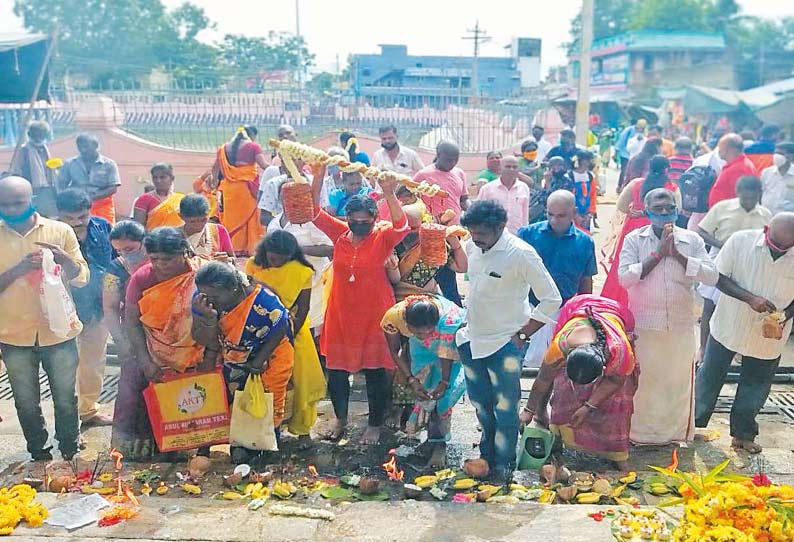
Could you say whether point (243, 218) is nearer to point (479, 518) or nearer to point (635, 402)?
point (635, 402)

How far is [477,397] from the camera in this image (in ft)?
14.9

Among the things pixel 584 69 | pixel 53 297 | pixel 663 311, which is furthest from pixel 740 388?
pixel 584 69

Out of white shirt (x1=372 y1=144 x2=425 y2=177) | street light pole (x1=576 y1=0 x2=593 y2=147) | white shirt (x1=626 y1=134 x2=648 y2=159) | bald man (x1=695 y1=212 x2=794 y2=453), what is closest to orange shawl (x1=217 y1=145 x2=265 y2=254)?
white shirt (x1=372 y1=144 x2=425 y2=177)

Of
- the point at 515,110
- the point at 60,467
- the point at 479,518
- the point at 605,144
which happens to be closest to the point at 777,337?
the point at 479,518

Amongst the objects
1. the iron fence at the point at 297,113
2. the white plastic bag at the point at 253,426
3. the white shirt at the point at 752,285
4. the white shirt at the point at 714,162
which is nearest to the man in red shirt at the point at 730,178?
the white shirt at the point at 714,162

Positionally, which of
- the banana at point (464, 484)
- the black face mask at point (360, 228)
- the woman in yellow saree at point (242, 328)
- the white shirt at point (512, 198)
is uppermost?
the black face mask at point (360, 228)

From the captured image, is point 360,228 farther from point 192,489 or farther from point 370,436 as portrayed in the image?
point 192,489

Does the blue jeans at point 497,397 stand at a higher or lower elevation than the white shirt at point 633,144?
lower

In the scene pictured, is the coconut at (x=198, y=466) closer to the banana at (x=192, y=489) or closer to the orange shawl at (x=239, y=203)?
the banana at (x=192, y=489)

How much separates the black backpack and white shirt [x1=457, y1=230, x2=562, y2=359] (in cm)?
445

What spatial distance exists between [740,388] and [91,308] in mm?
4449

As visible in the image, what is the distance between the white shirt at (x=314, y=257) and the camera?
5523mm

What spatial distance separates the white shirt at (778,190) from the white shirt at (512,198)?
109 inches

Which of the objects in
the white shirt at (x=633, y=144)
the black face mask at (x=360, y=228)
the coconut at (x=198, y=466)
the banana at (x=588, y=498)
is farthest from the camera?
the white shirt at (x=633, y=144)
